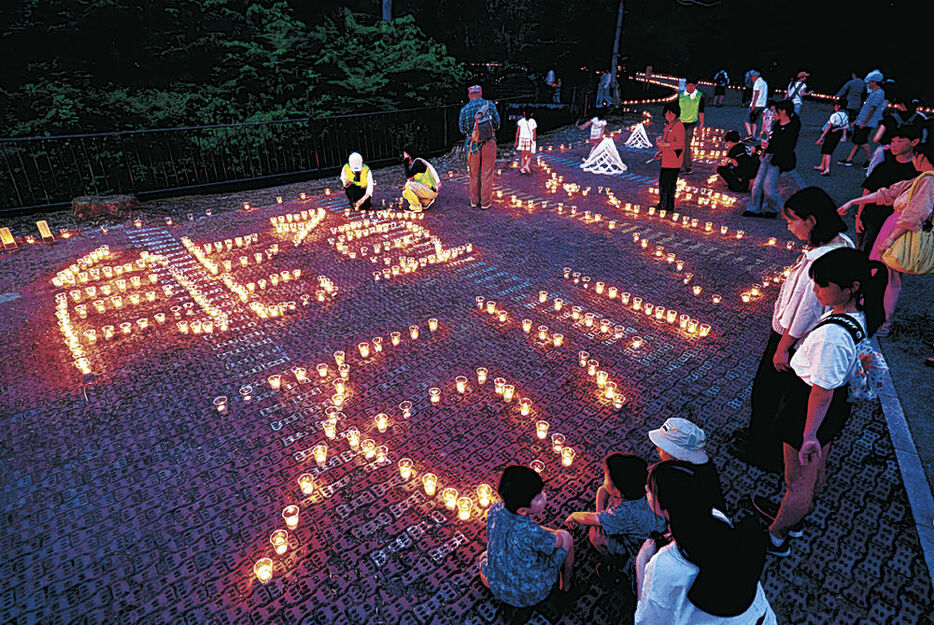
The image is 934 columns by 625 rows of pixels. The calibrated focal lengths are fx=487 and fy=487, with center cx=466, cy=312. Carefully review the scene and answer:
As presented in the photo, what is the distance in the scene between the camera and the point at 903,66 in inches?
944

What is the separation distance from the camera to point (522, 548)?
265 centimetres

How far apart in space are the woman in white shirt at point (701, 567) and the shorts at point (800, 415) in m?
1.27

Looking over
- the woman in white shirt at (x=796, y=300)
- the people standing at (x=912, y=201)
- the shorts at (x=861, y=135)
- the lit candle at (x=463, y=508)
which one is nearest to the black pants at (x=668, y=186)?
the people standing at (x=912, y=201)

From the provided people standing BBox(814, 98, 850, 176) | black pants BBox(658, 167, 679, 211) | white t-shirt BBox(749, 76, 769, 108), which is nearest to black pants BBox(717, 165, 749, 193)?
black pants BBox(658, 167, 679, 211)

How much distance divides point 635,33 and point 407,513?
3956cm

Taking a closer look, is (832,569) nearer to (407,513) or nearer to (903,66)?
(407,513)

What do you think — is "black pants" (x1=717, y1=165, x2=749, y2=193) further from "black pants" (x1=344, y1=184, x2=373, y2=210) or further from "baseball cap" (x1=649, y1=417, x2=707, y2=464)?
"baseball cap" (x1=649, y1=417, x2=707, y2=464)

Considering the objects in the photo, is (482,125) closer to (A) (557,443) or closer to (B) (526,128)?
(B) (526,128)

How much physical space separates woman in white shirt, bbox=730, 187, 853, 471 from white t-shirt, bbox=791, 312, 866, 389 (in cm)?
61

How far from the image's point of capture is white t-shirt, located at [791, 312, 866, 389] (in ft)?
8.43

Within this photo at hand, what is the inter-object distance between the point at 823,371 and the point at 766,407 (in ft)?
4.06

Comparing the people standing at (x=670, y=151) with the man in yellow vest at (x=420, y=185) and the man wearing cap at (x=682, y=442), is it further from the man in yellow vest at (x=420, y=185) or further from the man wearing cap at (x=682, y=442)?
the man wearing cap at (x=682, y=442)

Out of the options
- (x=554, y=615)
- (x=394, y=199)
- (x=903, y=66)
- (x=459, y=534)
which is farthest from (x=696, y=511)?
(x=903, y=66)

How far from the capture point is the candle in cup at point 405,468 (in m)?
3.83
